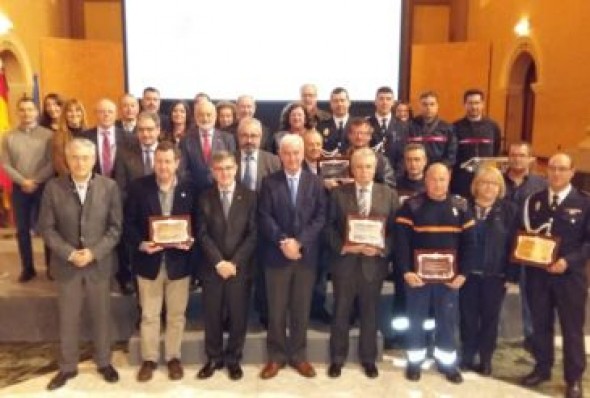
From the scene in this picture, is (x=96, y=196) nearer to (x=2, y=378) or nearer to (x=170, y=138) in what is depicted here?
(x=170, y=138)

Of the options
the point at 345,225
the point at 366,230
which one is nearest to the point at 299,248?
the point at 345,225

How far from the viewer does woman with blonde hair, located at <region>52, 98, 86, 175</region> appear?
4.48m

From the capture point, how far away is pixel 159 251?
3855 mm

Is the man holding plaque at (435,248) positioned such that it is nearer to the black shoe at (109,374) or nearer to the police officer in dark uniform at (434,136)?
the police officer in dark uniform at (434,136)

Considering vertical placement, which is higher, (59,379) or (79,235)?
(79,235)

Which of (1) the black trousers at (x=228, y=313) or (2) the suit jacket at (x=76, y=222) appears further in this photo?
(1) the black trousers at (x=228, y=313)

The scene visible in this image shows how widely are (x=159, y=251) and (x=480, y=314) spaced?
2171 millimetres

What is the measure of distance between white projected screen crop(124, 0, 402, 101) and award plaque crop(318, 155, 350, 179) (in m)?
3.53

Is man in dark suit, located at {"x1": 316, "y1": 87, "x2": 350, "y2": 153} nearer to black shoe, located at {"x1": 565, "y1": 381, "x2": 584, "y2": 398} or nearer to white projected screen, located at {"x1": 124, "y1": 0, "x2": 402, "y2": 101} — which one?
black shoe, located at {"x1": 565, "y1": 381, "x2": 584, "y2": 398}

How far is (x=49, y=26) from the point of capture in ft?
42.2

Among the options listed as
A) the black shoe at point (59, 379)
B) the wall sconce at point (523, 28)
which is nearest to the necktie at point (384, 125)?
the black shoe at point (59, 379)

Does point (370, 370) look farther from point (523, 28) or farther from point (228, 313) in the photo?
point (523, 28)

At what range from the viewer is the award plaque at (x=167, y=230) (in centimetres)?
381

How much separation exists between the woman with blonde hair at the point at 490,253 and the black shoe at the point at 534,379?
0.96 ft
